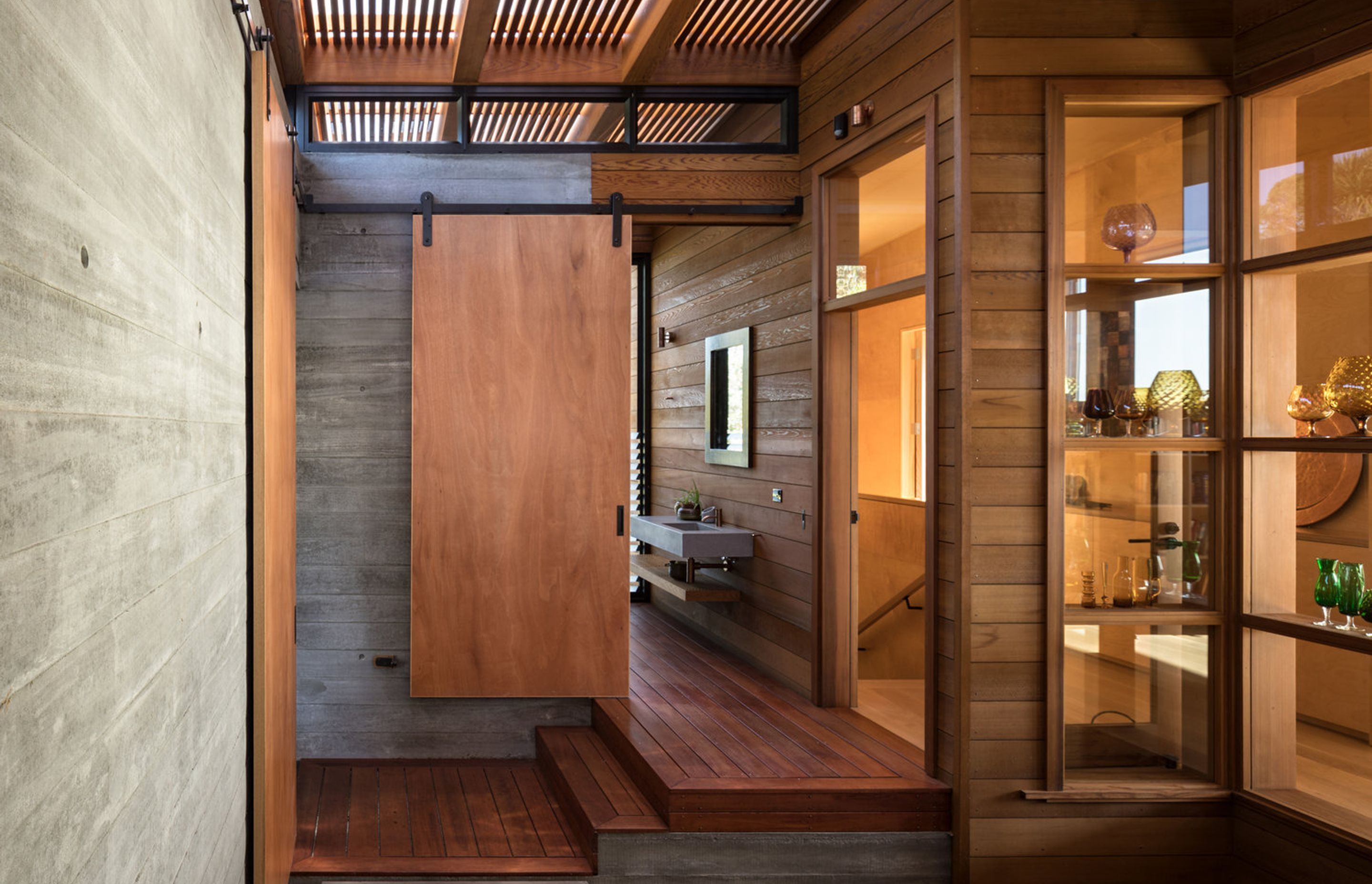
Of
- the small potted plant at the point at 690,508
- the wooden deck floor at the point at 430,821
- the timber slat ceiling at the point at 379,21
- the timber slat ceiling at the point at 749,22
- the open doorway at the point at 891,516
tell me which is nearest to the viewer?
the wooden deck floor at the point at 430,821

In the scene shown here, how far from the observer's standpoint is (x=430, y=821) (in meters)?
3.80

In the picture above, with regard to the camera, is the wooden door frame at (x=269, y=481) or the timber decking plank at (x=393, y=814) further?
the timber decking plank at (x=393, y=814)

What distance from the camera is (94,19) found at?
1.05 m

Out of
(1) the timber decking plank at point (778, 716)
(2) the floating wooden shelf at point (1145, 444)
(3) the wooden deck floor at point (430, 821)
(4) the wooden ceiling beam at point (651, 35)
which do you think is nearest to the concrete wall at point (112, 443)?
(3) the wooden deck floor at point (430, 821)

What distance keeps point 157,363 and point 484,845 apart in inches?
108

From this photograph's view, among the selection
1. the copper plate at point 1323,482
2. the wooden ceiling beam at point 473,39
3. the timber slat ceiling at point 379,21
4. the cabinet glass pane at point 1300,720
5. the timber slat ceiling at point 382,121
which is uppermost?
the timber slat ceiling at point 379,21

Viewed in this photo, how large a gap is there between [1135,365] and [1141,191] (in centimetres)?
60

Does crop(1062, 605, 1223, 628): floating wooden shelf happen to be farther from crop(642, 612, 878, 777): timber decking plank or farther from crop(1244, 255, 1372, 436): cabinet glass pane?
crop(642, 612, 878, 777): timber decking plank

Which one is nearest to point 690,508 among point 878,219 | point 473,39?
point 878,219

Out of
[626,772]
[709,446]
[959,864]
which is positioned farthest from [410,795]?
[709,446]

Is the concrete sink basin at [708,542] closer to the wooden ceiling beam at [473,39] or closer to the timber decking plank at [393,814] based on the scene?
the timber decking plank at [393,814]

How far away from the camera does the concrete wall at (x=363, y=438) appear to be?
4.43 m

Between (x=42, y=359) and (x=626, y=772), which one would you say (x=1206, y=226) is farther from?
(x=42, y=359)

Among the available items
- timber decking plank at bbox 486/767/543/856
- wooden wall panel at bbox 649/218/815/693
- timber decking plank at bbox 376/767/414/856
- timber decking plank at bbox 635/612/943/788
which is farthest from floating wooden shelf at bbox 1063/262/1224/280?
timber decking plank at bbox 376/767/414/856
